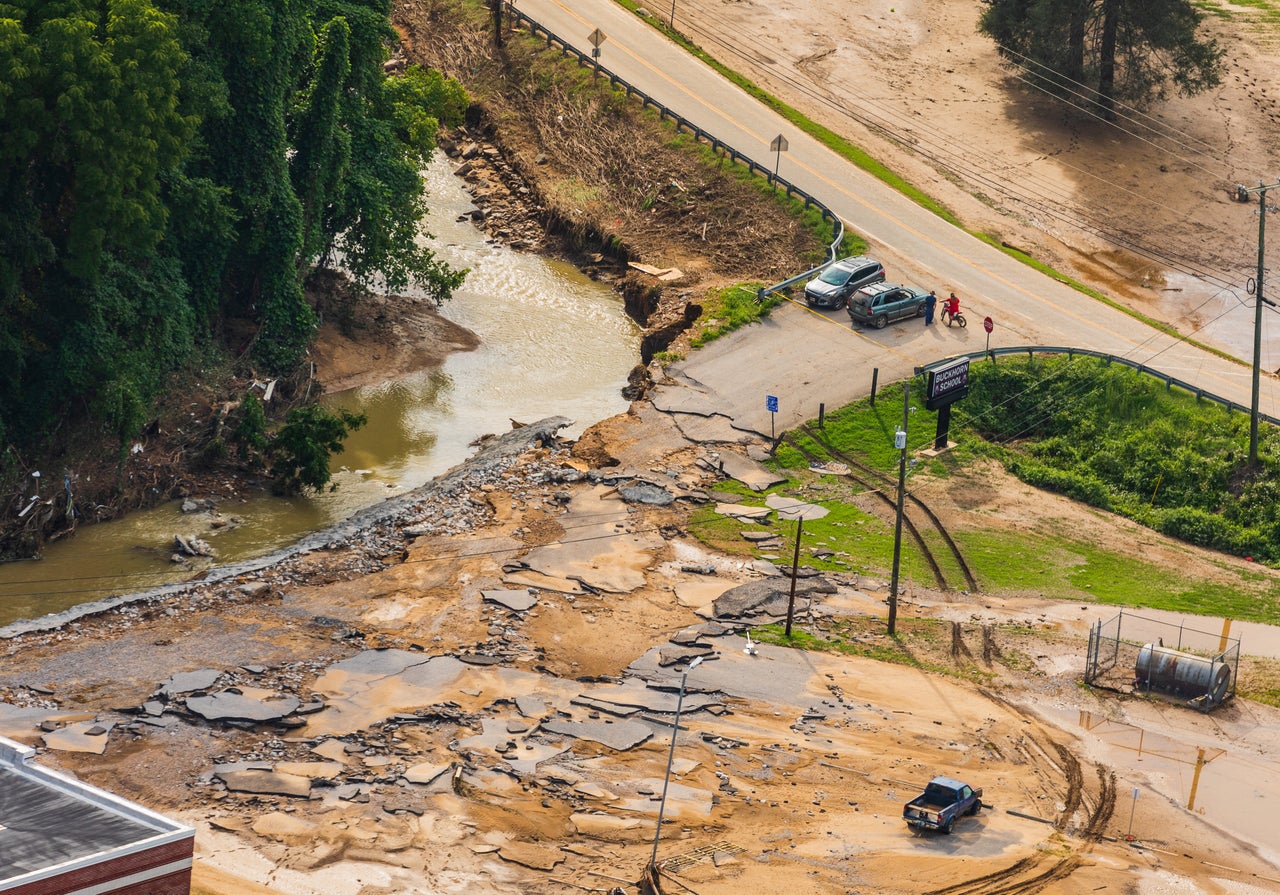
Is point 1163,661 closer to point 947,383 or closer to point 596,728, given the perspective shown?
point 947,383

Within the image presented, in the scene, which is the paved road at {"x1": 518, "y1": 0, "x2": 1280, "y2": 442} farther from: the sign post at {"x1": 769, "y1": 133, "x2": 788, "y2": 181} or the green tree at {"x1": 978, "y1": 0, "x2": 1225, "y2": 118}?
the green tree at {"x1": 978, "y1": 0, "x2": 1225, "y2": 118}

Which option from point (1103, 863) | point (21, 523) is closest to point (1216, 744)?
point (1103, 863)

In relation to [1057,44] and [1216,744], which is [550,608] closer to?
[1216,744]

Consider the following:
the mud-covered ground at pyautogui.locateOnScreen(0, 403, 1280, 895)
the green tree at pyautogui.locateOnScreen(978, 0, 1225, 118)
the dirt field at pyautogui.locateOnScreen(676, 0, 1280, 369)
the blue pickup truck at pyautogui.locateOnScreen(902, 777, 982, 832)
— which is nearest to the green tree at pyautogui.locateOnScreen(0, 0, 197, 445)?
the mud-covered ground at pyautogui.locateOnScreen(0, 403, 1280, 895)

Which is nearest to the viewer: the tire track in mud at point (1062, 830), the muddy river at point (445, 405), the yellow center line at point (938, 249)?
the tire track in mud at point (1062, 830)

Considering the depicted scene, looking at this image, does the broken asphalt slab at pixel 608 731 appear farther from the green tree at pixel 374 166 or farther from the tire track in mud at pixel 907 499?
the green tree at pixel 374 166

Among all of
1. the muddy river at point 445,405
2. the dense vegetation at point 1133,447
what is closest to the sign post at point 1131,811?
the dense vegetation at point 1133,447
